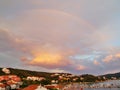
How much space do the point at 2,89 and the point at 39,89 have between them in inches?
1716

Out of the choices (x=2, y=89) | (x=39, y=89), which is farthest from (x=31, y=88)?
(x=2, y=89)

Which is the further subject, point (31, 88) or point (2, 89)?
point (2, 89)

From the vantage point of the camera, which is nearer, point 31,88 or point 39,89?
point 39,89

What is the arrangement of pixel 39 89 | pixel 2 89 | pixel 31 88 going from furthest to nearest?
1. pixel 2 89
2. pixel 31 88
3. pixel 39 89

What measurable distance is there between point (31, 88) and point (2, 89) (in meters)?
36.6

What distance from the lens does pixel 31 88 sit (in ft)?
313

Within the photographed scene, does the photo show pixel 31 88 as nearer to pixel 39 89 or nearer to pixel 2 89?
pixel 39 89

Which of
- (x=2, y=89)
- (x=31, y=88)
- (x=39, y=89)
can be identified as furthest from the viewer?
(x=2, y=89)

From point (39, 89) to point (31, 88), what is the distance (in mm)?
6952

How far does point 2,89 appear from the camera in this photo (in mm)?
127312

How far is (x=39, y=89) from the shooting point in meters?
89.4

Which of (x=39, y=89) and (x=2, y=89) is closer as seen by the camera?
(x=39, y=89)
